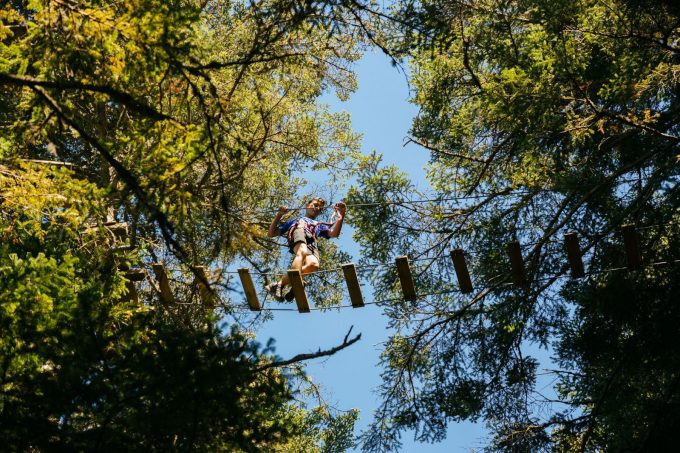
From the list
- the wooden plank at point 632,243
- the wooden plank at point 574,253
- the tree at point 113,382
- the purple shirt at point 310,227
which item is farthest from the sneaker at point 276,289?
the wooden plank at point 632,243

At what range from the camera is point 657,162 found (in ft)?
28.7

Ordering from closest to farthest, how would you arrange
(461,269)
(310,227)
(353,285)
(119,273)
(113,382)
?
(113,382)
(461,269)
(353,285)
(119,273)
(310,227)

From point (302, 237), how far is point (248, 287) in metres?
1.17

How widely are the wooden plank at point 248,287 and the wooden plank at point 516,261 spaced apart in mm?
2470

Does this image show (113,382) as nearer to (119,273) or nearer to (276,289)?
(119,273)

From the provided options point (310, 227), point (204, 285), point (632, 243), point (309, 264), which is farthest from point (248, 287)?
point (632, 243)

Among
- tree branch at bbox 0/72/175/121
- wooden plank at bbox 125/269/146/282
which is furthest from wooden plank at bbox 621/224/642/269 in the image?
wooden plank at bbox 125/269/146/282

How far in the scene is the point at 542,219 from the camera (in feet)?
32.6

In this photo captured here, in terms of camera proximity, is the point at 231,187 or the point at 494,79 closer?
the point at 494,79

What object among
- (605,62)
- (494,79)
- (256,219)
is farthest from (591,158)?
(256,219)

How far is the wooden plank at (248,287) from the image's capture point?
23.5ft

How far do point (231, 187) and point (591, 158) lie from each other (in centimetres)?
475

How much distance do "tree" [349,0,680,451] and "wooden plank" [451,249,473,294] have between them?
64 cm

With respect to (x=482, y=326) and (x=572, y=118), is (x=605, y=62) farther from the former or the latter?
(x=482, y=326)
